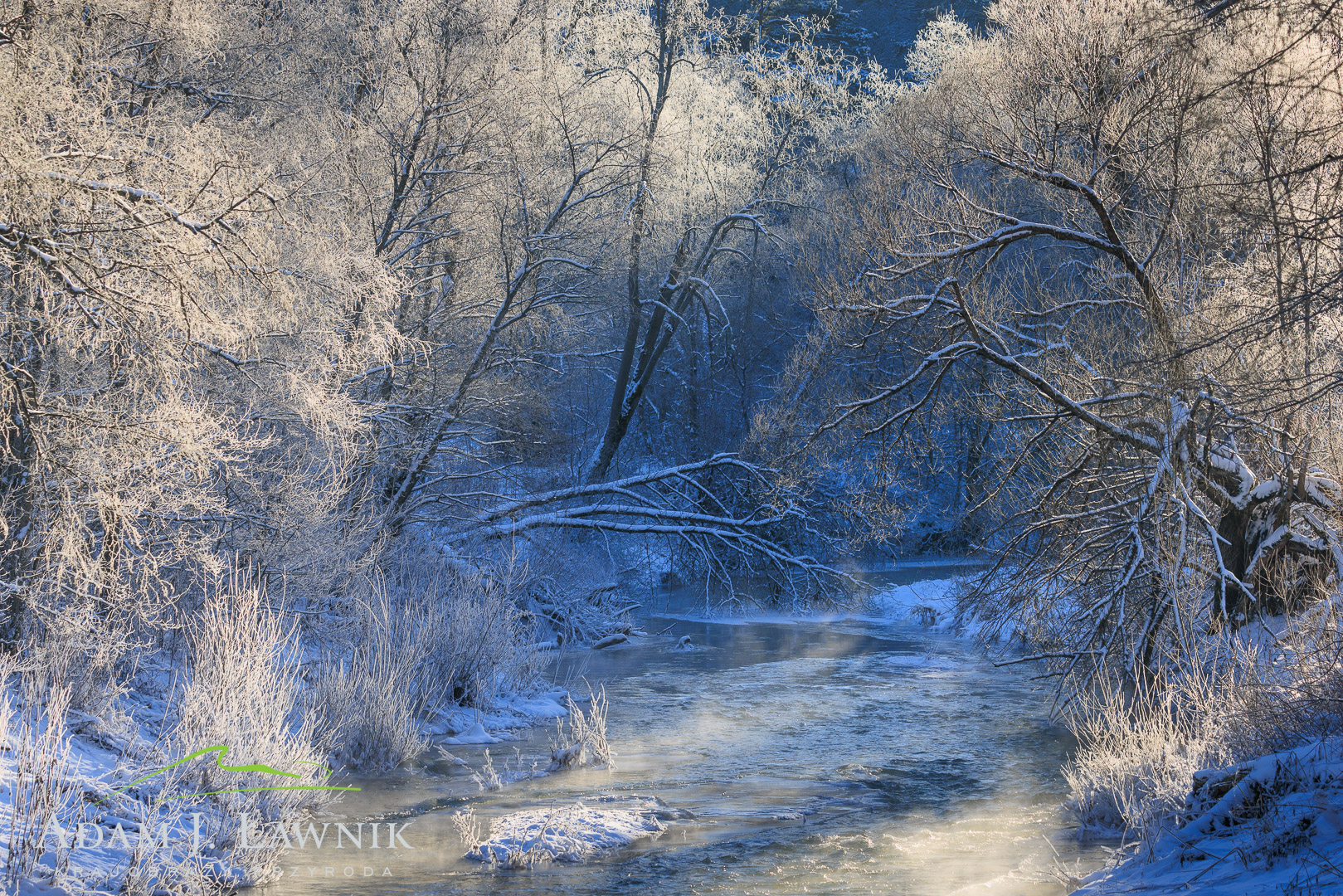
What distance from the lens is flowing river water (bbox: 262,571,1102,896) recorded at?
22.6 feet

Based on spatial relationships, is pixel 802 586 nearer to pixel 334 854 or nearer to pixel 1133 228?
pixel 1133 228

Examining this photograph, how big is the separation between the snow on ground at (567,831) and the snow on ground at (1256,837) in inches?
129

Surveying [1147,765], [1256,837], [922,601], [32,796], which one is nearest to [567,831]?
[32,796]

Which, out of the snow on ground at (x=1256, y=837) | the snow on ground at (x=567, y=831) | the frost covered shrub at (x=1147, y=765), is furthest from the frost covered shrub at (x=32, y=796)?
the frost covered shrub at (x=1147, y=765)

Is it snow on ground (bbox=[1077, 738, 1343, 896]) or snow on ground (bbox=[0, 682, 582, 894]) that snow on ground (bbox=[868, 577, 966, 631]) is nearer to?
snow on ground (bbox=[1077, 738, 1343, 896])

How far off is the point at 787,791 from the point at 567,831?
2.42 meters

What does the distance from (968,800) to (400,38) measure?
13.5 metres

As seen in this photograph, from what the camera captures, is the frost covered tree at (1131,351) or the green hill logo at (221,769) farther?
the frost covered tree at (1131,351)

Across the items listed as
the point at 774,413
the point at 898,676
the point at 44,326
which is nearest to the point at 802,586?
the point at 774,413

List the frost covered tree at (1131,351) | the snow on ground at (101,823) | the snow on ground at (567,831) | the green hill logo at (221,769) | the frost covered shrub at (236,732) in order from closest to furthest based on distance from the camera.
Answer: the snow on ground at (101,823)
the green hill logo at (221,769)
the frost covered shrub at (236,732)
the snow on ground at (567,831)
the frost covered tree at (1131,351)

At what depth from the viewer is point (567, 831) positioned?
7590mm

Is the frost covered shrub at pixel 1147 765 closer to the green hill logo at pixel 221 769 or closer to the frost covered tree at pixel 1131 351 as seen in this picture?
the frost covered tree at pixel 1131 351

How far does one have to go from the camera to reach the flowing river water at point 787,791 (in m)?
6.89

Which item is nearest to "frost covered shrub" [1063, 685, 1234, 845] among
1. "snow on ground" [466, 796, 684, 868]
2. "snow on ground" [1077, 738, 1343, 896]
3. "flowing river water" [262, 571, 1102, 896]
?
"flowing river water" [262, 571, 1102, 896]
